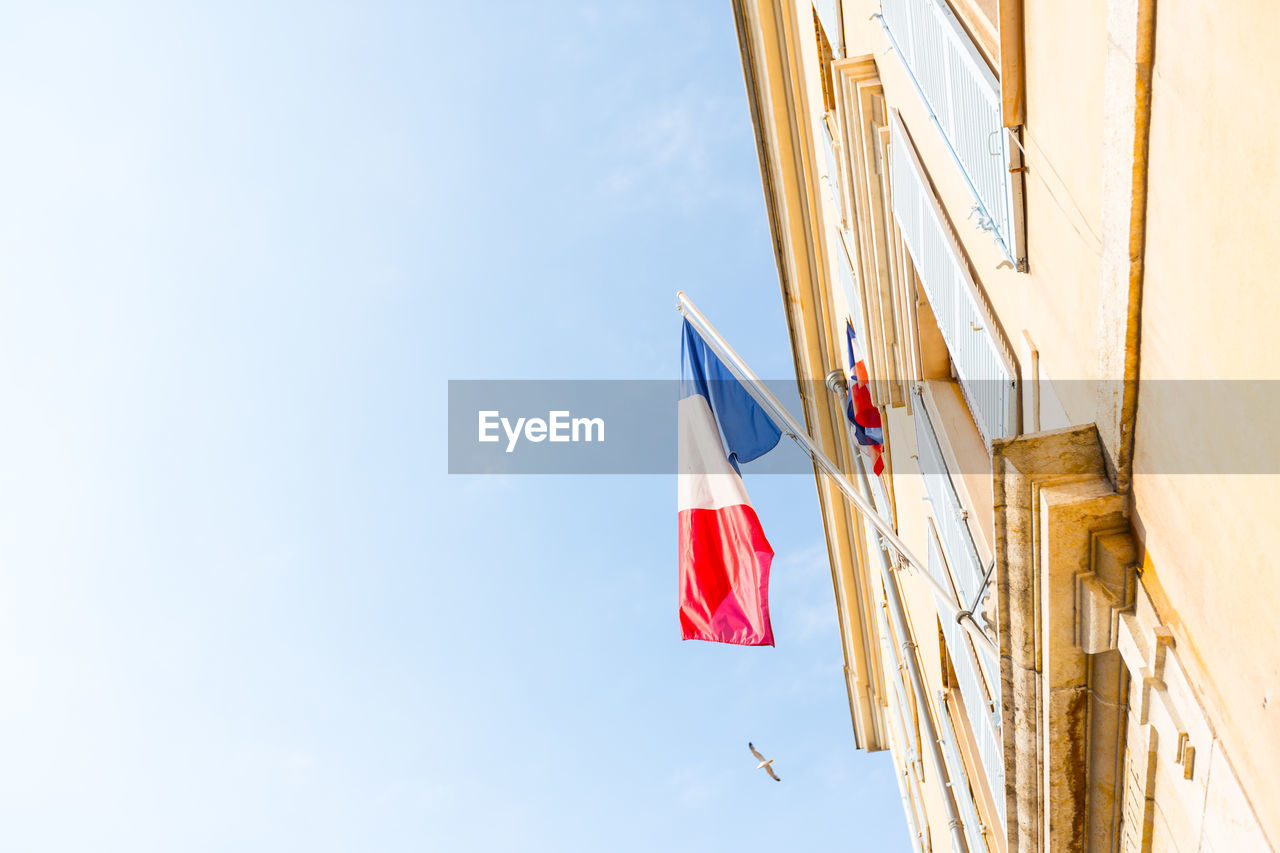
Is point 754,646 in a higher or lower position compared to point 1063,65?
lower

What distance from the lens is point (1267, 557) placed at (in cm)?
307

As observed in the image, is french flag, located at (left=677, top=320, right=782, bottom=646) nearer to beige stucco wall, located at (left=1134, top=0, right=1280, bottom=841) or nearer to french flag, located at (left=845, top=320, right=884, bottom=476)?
french flag, located at (left=845, top=320, right=884, bottom=476)

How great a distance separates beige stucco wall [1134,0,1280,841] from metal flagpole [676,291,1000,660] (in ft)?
9.19

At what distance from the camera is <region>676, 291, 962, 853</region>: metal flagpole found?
772cm

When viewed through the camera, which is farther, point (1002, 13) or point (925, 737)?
point (925, 737)

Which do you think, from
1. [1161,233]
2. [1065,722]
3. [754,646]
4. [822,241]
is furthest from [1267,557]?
[822,241]

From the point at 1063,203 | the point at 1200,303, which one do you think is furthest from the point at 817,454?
the point at 1200,303

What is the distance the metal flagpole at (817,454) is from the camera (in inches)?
267

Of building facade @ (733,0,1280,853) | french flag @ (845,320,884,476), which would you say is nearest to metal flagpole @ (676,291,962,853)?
building facade @ (733,0,1280,853)

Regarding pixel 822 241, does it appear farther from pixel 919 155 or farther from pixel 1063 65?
pixel 1063 65

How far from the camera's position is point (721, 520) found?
8.53 m

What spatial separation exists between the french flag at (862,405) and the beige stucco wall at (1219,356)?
25.3 feet

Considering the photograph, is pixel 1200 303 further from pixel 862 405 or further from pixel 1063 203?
pixel 862 405

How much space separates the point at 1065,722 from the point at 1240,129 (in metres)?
2.98
